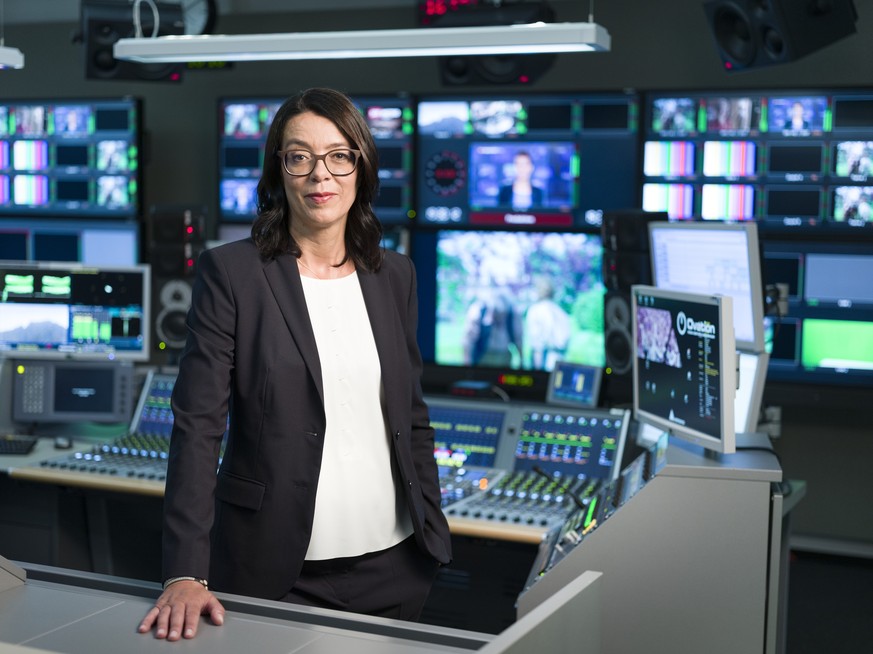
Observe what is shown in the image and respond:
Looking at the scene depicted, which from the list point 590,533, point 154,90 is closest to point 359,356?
point 590,533

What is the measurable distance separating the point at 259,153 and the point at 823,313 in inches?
114

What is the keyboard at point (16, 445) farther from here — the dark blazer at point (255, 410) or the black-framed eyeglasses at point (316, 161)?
the black-framed eyeglasses at point (316, 161)

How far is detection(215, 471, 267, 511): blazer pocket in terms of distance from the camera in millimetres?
1768

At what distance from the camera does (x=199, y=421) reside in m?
1.68

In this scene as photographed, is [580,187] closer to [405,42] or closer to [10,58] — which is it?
[405,42]

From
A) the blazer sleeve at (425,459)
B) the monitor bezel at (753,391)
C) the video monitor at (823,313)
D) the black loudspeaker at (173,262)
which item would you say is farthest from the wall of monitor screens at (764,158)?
the blazer sleeve at (425,459)

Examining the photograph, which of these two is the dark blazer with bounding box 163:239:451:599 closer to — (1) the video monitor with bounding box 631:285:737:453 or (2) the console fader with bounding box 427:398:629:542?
(1) the video monitor with bounding box 631:285:737:453

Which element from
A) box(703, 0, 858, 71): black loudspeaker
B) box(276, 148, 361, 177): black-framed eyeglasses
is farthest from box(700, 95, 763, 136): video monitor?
box(276, 148, 361, 177): black-framed eyeglasses

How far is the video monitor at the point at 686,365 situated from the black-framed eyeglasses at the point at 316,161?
3.10 ft

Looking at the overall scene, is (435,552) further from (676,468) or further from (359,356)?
(676,468)

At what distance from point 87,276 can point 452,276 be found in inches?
73.9

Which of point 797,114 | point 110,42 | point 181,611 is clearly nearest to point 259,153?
point 110,42

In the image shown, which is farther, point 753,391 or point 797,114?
point 797,114

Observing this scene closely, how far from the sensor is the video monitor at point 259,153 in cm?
538
